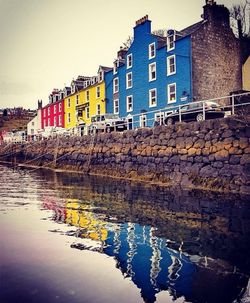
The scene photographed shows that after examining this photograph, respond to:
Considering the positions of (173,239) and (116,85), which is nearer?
(173,239)

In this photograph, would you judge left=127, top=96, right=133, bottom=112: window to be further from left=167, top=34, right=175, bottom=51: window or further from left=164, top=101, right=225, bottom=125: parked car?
left=164, top=101, right=225, bottom=125: parked car

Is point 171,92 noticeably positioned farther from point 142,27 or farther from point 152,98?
point 142,27

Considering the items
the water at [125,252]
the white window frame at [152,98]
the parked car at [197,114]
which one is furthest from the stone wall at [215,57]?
the water at [125,252]

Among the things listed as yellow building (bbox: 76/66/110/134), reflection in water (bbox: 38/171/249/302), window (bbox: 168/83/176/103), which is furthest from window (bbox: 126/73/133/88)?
reflection in water (bbox: 38/171/249/302)

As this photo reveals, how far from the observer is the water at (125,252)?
3.63 m

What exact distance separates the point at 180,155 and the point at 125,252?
9595 mm

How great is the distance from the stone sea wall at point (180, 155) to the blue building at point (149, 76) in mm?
4972

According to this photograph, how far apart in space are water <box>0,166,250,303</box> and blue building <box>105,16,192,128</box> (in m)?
15.2

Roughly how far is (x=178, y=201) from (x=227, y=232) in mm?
3663

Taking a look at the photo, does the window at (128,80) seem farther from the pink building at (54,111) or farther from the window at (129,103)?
the pink building at (54,111)

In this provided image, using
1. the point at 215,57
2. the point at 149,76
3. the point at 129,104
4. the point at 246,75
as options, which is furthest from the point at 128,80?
the point at 246,75

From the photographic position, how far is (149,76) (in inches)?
1143

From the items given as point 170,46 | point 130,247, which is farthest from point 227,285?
point 170,46

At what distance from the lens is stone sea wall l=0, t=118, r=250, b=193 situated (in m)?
11.6
